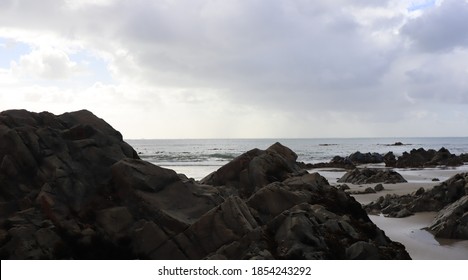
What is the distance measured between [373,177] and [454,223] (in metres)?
22.8

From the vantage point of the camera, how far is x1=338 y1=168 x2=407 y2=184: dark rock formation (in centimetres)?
3912

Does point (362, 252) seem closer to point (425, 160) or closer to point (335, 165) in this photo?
point (335, 165)

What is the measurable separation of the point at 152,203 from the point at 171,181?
1.53m

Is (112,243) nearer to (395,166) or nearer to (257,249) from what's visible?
(257,249)

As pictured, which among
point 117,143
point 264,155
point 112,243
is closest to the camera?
point 112,243

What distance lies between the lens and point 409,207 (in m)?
23.0

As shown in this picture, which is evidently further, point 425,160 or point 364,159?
point 364,159

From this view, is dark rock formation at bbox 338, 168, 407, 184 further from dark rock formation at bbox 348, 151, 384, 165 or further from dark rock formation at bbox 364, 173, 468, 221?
dark rock formation at bbox 348, 151, 384, 165

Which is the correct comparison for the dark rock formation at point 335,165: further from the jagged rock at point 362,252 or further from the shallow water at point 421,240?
the jagged rock at point 362,252

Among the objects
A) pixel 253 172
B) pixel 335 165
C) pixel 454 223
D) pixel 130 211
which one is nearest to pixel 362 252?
pixel 130 211

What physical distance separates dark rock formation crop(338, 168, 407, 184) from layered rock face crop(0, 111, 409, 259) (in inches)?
990

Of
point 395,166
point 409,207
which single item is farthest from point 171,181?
point 395,166

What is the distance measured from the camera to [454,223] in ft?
58.0

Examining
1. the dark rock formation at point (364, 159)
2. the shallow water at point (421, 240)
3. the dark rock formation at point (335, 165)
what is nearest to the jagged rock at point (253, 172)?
the shallow water at point (421, 240)
